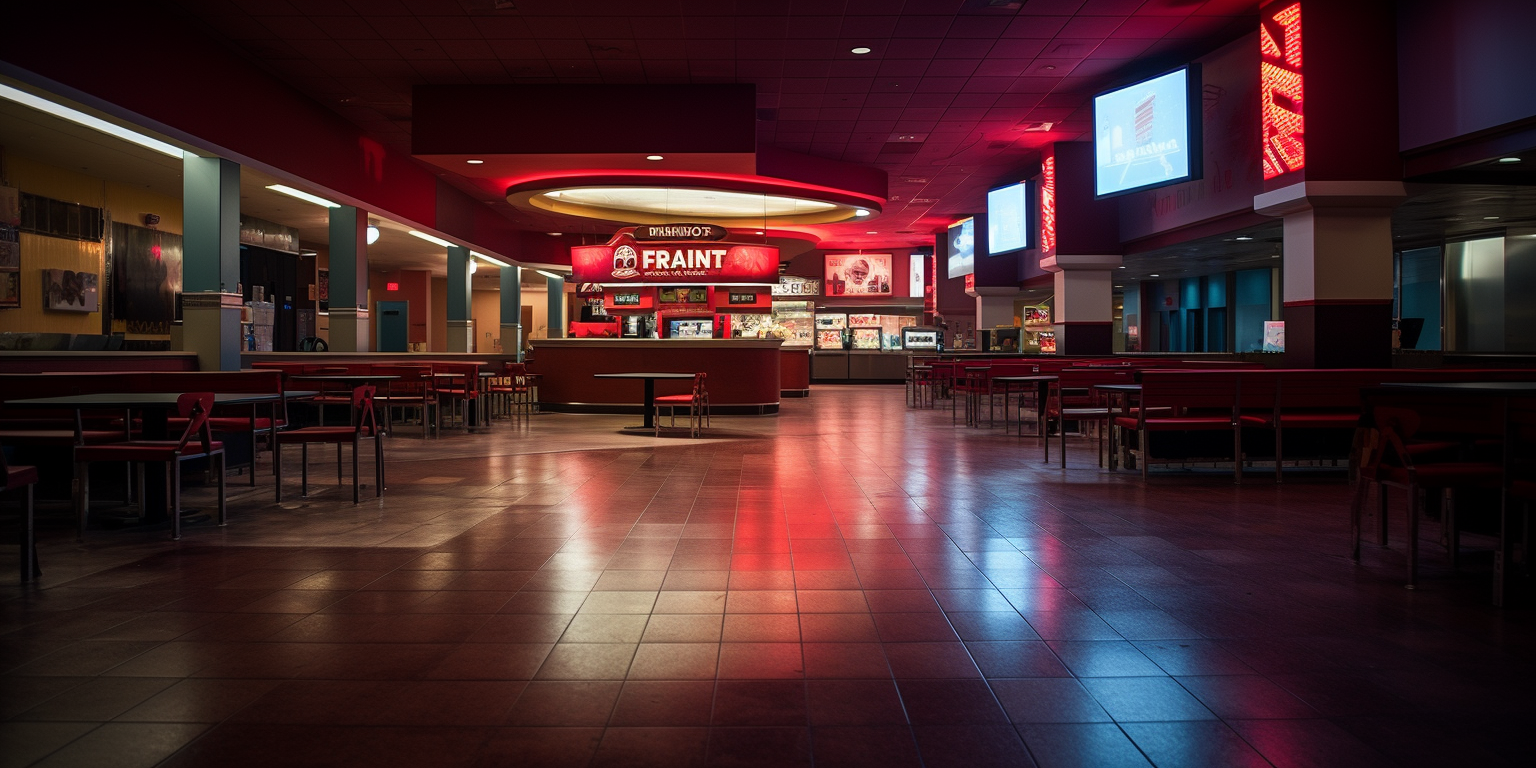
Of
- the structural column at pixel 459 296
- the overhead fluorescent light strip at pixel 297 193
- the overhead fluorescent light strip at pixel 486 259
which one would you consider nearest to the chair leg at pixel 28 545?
the overhead fluorescent light strip at pixel 297 193

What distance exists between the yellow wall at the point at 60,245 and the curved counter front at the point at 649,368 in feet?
18.5

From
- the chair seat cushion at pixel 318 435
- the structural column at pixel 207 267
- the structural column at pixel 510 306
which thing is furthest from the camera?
the structural column at pixel 510 306

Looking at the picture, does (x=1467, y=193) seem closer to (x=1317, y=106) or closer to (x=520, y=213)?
(x=1317, y=106)

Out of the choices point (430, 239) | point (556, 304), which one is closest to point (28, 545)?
point (430, 239)

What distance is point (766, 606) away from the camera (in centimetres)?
318

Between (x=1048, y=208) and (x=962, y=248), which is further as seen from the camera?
(x=962, y=248)

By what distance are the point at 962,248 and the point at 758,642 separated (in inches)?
668

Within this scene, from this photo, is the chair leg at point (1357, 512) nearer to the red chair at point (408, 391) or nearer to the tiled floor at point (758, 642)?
the tiled floor at point (758, 642)

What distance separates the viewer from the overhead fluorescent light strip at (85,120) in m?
7.14

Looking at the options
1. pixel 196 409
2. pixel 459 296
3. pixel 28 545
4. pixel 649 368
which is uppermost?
pixel 459 296

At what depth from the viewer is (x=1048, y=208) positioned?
13.5 meters

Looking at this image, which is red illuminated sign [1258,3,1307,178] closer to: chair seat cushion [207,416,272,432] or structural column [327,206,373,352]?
chair seat cushion [207,416,272,432]

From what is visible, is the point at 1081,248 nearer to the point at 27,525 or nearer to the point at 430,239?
the point at 430,239

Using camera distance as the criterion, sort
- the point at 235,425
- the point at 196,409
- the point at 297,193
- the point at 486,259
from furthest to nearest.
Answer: the point at 486,259 → the point at 297,193 → the point at 235,425 → the point at 196,409
